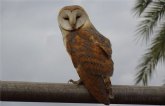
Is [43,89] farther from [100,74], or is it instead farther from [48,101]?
[100,74]

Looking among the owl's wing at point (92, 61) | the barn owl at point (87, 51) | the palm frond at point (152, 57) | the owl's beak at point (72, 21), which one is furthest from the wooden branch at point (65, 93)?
the palm frond at point (152, 57)

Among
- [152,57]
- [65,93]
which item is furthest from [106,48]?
[152,57]

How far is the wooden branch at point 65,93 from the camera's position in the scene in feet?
8.81

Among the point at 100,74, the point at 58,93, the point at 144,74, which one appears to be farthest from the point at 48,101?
the point at 144,74

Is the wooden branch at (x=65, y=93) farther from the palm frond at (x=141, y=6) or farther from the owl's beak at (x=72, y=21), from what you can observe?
the palm frond at (x=141, y=6)

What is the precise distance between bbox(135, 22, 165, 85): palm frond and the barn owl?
6888 mm

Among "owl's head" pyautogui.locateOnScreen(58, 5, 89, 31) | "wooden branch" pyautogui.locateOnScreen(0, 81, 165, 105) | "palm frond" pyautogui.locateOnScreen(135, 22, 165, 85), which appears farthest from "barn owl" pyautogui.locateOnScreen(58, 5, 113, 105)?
"palm frond" pyautogui.locateOnScreen(135, 22, 165, 85)

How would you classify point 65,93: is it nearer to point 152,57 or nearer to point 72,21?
point 72,21

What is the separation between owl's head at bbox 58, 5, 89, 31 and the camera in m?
3.84

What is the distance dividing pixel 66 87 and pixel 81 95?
113 millimetres

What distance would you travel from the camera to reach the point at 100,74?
341 centimetres

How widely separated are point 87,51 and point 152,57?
24.9 ft

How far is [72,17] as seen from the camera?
3814 mm

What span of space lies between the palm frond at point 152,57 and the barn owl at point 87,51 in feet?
22.6
